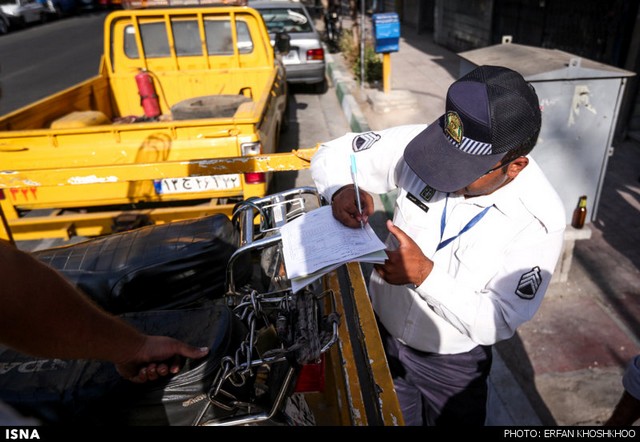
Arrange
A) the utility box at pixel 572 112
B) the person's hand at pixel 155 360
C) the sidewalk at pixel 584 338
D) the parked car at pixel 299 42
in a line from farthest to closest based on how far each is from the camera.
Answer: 1. the parked car at pixel 299 42
2. the utility box at pixel 572 112
3. the sidewalk at pixel 584 338
4. the person's hand at pixel 155 360

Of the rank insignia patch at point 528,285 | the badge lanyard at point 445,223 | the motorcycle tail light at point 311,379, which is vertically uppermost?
the badge lanyard at point 445,223

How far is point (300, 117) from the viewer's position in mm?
8555

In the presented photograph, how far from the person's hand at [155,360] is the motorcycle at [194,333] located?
34 mm

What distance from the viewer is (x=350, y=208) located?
170cm

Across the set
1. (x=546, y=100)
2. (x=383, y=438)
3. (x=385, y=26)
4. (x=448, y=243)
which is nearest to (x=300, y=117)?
(x=385, y=26)

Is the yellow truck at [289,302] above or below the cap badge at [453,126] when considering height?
below

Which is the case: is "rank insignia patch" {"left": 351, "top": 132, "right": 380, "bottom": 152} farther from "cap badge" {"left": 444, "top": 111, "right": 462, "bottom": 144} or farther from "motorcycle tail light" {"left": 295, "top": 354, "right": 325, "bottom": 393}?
"motorcycle tail light" {"left": 295, "top": 354, "right": 325, "bottom": 393}

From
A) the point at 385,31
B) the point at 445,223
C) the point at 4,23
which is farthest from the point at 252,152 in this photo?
the point at 4,23

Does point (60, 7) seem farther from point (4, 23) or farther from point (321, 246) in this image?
point (321, 246)

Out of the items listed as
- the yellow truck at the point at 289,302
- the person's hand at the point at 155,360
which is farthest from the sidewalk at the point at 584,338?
the person's hand at the point at 155,360

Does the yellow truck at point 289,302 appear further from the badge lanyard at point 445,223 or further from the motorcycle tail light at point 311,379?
the badge lanyard at point 445,223

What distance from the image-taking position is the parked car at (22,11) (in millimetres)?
20953

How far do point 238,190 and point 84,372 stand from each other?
8.16 ft

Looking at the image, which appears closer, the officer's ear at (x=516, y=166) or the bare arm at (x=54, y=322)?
the bare arm at (x=54, y=322)
